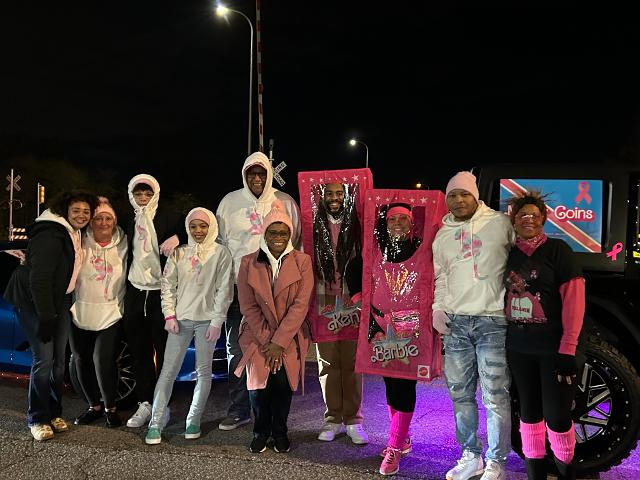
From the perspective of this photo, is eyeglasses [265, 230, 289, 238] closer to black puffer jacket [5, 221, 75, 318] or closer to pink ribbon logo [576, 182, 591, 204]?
black puffer jacket [5, 221, 75, 318]

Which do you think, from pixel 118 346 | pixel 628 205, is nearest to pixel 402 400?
pixel 628 205

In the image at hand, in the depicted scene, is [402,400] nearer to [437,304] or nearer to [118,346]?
[437,304]

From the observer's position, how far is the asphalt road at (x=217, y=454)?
3545 mm

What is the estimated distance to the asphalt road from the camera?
354 cm

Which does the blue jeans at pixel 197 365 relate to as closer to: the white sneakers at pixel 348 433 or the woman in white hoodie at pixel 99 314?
the woman in white hoodie at pixel 99 314

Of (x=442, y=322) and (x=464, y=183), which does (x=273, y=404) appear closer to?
(x=442, y=322)

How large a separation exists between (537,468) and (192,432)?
7.59ft

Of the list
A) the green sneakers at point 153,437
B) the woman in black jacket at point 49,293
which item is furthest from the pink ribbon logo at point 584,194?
the woman in black jacket at point 49,293

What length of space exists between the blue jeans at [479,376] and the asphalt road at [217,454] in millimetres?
327

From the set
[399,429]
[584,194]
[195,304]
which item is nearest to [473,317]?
[399,429]

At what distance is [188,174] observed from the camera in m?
46.4

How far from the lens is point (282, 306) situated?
12.8ft

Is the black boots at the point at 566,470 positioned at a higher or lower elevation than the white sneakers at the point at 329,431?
higher

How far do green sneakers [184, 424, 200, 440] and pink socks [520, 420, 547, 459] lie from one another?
224 centimetres
